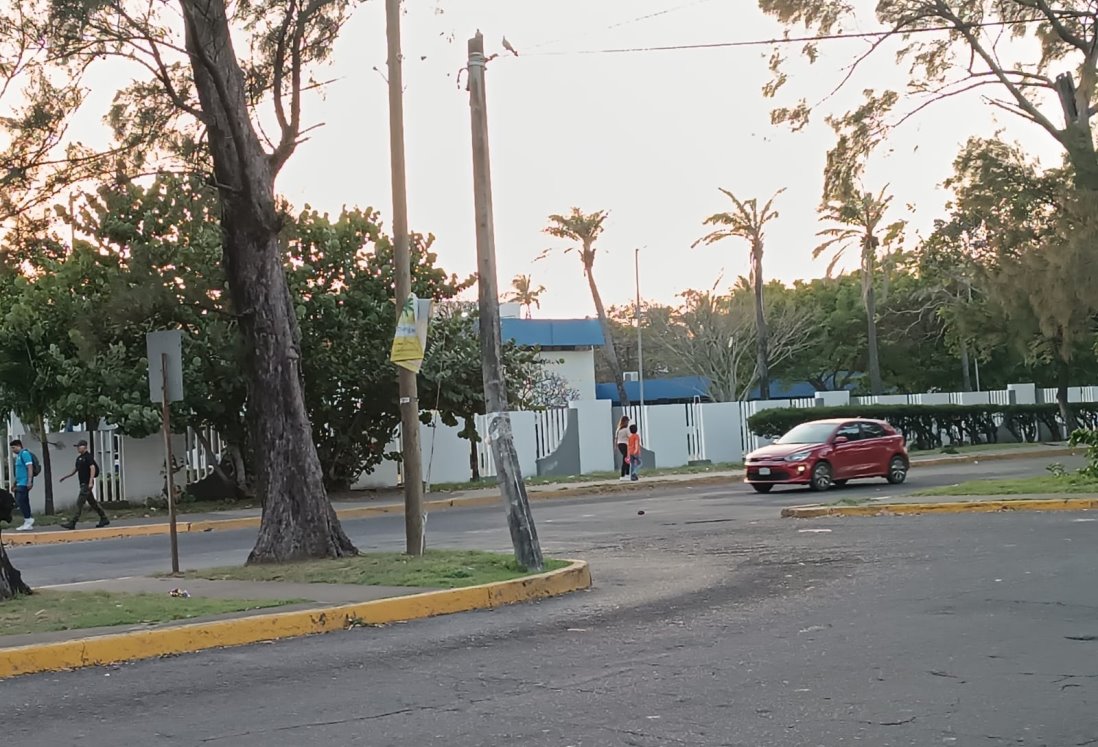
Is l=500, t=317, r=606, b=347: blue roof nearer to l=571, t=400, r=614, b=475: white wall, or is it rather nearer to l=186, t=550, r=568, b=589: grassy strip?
l=571, t=400, r=614, b=475: white wall

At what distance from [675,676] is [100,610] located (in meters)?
5.56

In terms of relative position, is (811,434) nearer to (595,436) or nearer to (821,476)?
(821,476)

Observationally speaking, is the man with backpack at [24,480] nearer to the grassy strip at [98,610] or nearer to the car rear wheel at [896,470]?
the grassy strip at [98,610]

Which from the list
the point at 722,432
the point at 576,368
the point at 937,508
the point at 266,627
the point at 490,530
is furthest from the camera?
the point at 576,368

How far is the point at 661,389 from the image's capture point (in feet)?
250

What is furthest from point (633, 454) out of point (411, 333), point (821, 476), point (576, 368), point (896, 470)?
point (576, 368)

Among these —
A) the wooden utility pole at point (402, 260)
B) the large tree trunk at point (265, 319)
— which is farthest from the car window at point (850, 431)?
the large tree trunk at point (265, 319)

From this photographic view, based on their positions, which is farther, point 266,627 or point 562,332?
point 562,332

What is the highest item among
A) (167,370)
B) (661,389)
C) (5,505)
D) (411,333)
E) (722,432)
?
(661,389)

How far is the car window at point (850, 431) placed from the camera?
26.4 m

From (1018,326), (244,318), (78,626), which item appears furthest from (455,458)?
(78,626)

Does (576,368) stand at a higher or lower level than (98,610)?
higher

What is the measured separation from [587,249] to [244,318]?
45.5 meters

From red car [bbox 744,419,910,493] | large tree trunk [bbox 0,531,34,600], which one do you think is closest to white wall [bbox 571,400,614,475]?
red car [bbox 744,419,910,493]
